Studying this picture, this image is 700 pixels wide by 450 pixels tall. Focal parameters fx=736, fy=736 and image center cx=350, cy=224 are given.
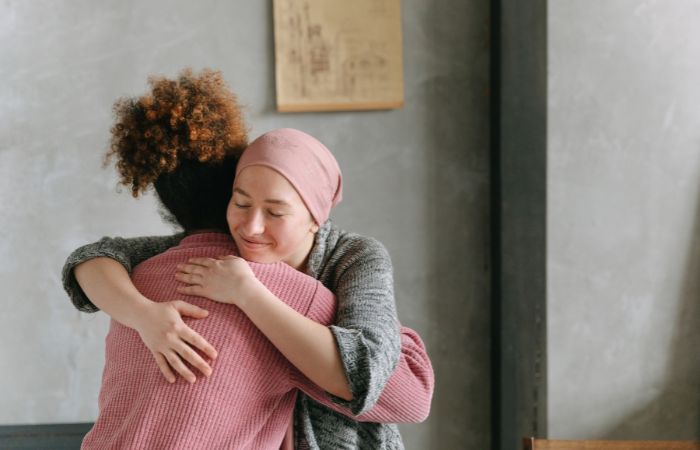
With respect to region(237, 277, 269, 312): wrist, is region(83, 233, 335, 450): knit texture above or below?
below

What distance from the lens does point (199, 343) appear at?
3.79 ft

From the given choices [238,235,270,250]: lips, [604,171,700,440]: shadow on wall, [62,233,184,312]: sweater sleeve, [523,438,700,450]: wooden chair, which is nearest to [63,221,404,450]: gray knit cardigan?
[62,233,184,312]: sweater sleeve

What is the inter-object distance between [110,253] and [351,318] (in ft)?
Result: 1.60

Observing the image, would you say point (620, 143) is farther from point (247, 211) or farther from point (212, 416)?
point (212, 416)

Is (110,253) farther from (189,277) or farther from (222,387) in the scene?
(222,387)

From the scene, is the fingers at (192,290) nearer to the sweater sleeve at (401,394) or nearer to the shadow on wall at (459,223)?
the sweater sleeve at (401,394)

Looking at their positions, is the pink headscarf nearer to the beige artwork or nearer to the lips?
the lips

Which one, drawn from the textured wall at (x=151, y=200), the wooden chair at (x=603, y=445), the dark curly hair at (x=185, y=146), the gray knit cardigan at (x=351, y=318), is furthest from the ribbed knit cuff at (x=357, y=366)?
the textured wall at (x=151, y=200)

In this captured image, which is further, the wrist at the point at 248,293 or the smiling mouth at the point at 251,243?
the smiling mouth at the point at 251,243

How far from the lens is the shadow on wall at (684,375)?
2.01 meters

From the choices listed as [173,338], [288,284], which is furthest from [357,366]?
[173,338]

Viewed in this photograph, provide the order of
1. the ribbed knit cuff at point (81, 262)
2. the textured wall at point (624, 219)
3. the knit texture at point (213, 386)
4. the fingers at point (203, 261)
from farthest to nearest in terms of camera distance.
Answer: the textured wall at point (624, 219) < the ribbed knit cuff at point (81, 262) < the fingers at point (203, 261) < the knit texture at point (213, 386)

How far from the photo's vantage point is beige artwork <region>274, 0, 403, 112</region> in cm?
242

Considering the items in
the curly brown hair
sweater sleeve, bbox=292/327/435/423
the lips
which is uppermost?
the curly brown hair
